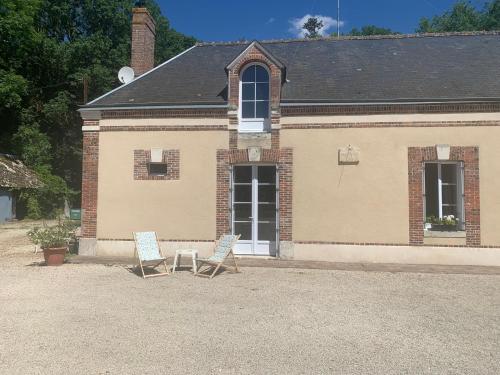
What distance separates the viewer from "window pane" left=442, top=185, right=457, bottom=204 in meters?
9.99

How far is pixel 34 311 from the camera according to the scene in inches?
233

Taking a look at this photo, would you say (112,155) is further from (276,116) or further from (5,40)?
(5,40)

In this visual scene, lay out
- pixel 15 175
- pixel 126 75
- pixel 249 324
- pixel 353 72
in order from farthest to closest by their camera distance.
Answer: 1. pixel 15 175
2. pixel 126 75
3. pixel 353 72
4. pixel 249 324

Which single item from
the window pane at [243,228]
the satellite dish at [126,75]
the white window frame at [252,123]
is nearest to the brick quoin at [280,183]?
the window pane at [243,228]

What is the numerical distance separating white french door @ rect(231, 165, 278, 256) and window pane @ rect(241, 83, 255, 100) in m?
1.71

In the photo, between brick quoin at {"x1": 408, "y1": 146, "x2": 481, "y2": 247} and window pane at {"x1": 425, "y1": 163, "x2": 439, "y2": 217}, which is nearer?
brick quoin at {"x1": 408, "y1": 146, "x2": 481, "y2": 247}

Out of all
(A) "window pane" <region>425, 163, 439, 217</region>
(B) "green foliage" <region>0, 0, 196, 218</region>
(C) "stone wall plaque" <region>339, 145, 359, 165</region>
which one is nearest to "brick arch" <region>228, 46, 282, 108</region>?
(C) "stone wall plaque" <region>339, 145, 359, 165</region>

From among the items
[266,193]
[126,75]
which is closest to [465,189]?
[266,193]

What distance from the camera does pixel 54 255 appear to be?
9422 millimetres

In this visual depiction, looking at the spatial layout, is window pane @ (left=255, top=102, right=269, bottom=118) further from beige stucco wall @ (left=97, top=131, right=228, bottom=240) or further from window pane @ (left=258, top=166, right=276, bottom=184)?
window pane @ (left=258, top=166, right=276, bottom=184)

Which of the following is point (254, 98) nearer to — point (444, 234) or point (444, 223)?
Result: point (444, 223)

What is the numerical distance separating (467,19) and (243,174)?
93.4 ft

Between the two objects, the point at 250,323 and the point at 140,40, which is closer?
the point at 250,323

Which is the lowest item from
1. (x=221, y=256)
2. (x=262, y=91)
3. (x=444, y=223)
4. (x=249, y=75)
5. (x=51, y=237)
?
(x=221, y=256)
